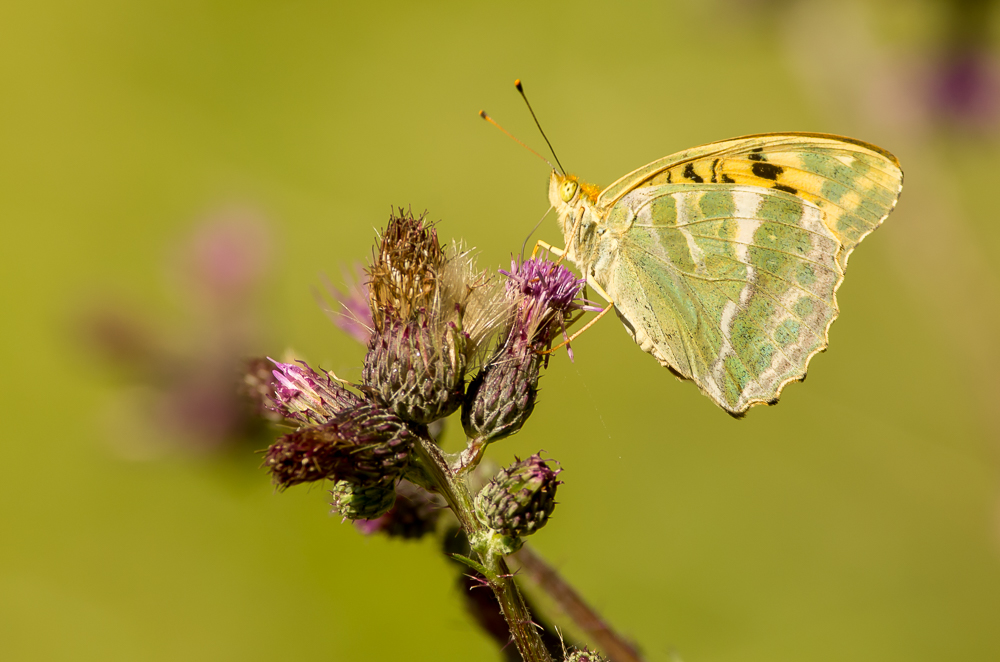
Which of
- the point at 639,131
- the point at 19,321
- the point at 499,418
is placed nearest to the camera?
the point at 499,418

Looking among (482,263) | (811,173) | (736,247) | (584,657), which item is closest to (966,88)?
(811,173)

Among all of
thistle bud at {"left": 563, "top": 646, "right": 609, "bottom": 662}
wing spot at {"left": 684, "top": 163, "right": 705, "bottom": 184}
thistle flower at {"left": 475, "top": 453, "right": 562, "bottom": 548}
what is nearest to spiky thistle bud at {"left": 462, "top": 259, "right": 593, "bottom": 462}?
A: thistle flower at {"left": 475, "top": 453, "right": 562, "bottom": 548}

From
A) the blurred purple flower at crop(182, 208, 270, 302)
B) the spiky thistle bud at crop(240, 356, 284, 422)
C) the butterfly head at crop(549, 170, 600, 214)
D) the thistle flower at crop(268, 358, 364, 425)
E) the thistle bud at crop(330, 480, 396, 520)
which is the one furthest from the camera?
the blurred purple flower at crop(182, 208, 270, 302)

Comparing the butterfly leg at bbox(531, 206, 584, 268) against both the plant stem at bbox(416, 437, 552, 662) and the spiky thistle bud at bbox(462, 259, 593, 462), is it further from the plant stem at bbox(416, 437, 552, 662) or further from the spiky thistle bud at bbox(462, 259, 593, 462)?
the plant stem at bbox(416, 437, 552, 662)

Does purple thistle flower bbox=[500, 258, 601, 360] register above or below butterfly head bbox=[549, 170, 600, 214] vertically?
below

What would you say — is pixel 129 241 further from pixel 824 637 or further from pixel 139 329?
pixel 824 637

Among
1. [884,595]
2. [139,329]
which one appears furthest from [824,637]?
[139,329]

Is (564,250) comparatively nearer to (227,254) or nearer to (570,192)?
(570,192)
